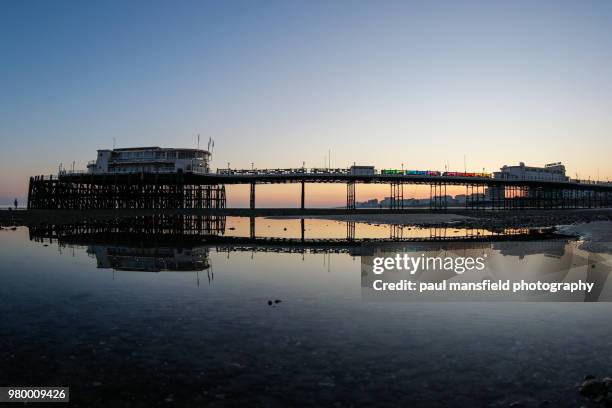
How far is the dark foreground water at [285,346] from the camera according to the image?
6438mm

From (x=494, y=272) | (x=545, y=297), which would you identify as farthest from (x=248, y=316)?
(x=494, y=272)

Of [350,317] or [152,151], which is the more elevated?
[152,151]

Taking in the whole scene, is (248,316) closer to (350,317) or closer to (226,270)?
(350,317)

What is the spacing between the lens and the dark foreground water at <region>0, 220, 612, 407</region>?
644cm

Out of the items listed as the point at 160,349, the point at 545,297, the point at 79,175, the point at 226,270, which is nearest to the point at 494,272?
the point at 545,297

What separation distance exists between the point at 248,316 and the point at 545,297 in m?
8.97

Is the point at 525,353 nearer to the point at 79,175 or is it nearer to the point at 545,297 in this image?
the point at 545,297

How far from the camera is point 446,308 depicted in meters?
11.6

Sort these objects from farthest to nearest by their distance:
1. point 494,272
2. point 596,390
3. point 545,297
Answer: point 494,272, point 545,297, point 596,390

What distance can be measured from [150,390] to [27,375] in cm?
222

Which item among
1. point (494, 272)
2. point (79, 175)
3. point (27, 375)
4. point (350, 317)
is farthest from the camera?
point (79, 175)

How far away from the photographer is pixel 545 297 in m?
12.8

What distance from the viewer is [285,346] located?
840 centimetres

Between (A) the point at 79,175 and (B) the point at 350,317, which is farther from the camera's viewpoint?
(A) the point at 79,175
